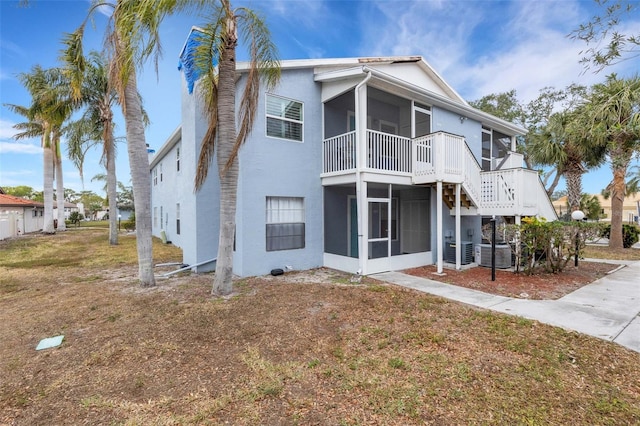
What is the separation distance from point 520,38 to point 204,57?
7.69 m

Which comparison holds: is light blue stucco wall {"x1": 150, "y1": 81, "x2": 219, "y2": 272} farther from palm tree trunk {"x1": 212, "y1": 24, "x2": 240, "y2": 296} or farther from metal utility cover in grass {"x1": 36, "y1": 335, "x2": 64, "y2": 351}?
metal utility cover in grass {"x1": 36, "y1": 335, "x2": 64, "y2": 351}

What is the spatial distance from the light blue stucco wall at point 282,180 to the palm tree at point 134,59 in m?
2.42

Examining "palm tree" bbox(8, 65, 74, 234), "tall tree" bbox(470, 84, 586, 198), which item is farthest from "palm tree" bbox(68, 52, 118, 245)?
"tall tree" bbox(470, 84, 586, 198)

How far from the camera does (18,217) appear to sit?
23.0 m

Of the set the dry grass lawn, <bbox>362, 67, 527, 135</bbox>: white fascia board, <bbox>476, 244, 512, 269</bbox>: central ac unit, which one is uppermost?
<bbox>362, 67, 527, 135</bbox>: white fascia board

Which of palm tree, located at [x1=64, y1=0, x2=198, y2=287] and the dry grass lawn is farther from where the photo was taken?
palm tree, located at [x1=64, y1=0, x2=198, y2=287]

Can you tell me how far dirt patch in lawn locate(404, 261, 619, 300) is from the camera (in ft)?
23.3

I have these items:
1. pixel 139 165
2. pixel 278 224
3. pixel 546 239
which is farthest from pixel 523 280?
pixel 139 165

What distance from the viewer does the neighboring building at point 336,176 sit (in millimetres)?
8750

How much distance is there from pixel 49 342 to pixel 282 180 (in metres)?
6.42

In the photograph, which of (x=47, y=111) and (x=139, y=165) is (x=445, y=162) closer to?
(x=139, y=165)

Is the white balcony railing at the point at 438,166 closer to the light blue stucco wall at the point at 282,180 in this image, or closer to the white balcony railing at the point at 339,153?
the white balcony railing at the point at 339,153

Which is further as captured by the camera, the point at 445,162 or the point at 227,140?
the point at 445,162

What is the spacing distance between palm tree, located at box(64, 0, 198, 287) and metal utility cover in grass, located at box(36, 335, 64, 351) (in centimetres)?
309
